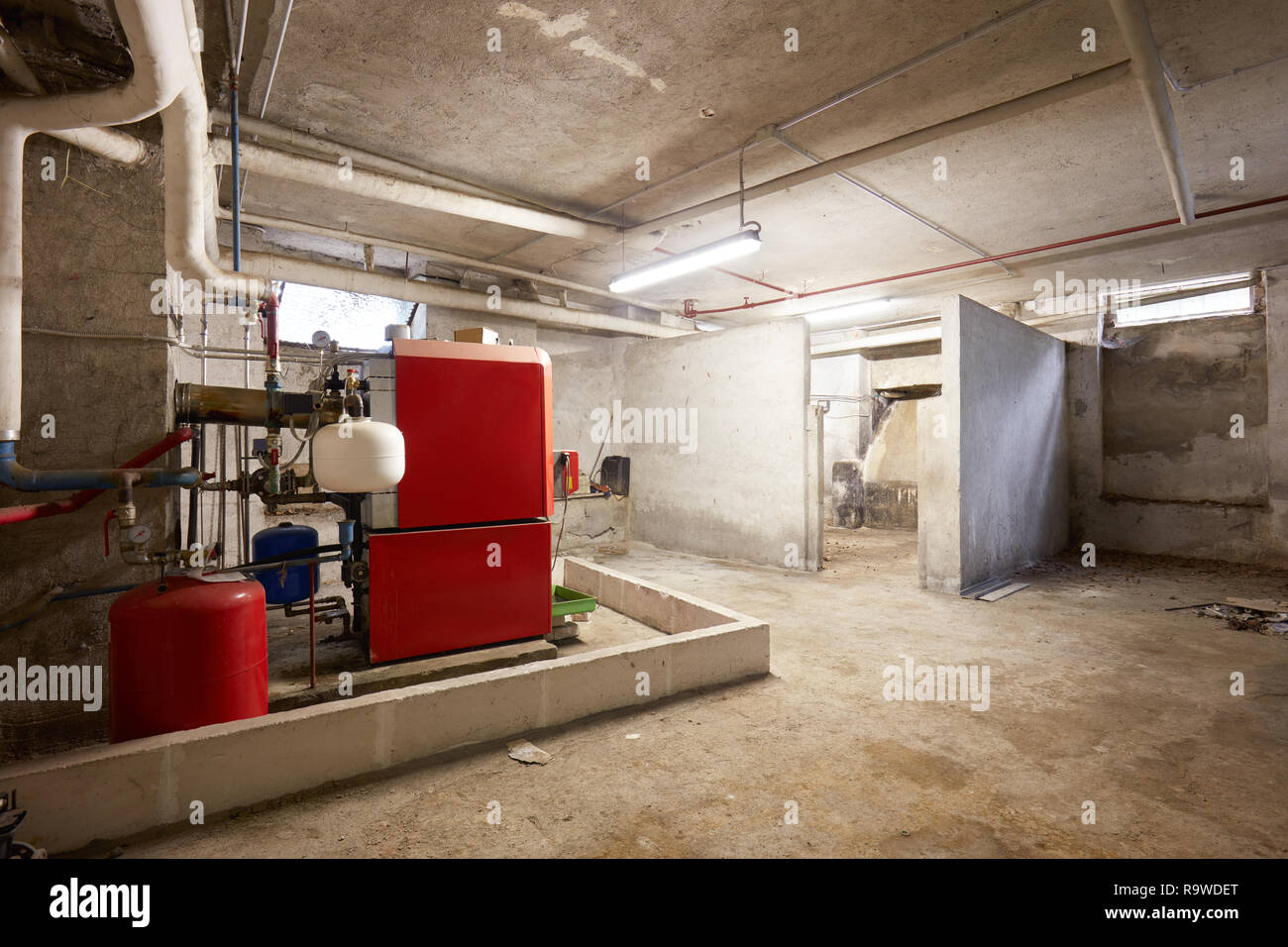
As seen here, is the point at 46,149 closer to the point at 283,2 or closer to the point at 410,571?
the point at 283,2

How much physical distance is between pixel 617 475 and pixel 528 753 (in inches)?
96.8

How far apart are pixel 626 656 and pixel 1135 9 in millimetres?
3680

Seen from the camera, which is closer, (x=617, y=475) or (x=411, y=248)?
(x=617, y=475)

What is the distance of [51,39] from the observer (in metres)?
2.64

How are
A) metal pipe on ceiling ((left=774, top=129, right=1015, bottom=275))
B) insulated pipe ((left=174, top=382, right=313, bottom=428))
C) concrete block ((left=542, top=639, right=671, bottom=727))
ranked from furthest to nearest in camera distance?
metal pipe on ceiling ((left=774, top=129, right=1015, bottom=275)), insulated pipe ((left=174, top=382, right=313, bottom=428)), concrete block ((left=542, top=639, right=671, bottom=727))

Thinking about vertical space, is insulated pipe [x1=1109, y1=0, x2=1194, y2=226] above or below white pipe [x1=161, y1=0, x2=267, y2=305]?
above

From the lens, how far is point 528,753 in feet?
8.11

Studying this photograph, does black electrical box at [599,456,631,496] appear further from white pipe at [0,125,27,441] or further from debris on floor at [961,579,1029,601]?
debris on floor at [961,579,1029,601]

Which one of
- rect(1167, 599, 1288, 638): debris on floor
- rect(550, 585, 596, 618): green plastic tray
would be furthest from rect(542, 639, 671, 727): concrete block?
rect(1167, 599, 1288, 638): debris on floor

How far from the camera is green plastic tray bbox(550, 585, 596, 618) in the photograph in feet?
12.6

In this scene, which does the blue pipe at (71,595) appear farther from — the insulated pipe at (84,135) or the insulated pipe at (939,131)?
the insulated pipe at (939,131)

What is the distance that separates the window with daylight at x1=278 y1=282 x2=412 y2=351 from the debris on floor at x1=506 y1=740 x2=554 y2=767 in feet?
16.3

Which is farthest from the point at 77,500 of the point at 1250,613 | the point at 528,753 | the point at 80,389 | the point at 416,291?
the point at 1250,613

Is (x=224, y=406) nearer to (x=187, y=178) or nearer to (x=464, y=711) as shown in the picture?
(x=187, y=178)
